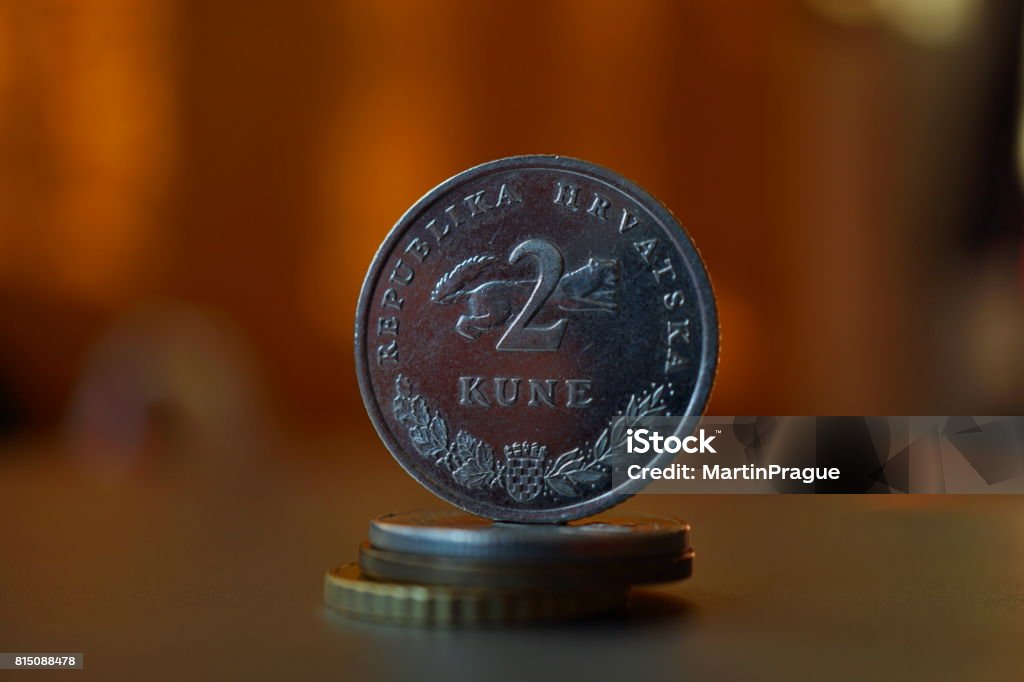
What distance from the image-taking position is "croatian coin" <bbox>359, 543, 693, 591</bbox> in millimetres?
1757

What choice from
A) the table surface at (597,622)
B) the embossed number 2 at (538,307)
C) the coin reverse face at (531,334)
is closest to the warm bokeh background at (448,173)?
the table surface at (597,622)

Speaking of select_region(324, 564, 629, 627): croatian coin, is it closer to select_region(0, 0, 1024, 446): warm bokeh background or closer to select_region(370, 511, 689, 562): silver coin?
select_region(370, 511, 689, 562): silver coin

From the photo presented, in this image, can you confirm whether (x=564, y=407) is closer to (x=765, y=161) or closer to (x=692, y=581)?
(x=692, y=581)

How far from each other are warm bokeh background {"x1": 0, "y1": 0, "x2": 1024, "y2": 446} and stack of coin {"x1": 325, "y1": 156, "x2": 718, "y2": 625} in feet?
15.7

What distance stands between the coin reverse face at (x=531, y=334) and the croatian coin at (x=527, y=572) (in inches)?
5.9

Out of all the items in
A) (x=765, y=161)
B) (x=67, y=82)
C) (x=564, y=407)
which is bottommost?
(x=564, y=407)

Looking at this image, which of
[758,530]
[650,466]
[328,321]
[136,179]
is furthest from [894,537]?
[136,179]

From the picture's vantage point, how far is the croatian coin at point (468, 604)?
1718mm

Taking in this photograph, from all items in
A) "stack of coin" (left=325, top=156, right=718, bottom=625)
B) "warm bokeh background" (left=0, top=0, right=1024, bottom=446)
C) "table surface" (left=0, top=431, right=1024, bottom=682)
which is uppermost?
"warm bokeh background" (left=0, top=0, right=1024, bottom=446)

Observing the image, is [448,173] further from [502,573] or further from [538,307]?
[502,573]

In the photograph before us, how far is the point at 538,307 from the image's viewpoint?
1.96 meters

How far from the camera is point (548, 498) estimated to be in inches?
77.1

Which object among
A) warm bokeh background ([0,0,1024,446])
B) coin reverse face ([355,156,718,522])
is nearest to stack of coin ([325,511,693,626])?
coin reverse face ([355,156,718,522])

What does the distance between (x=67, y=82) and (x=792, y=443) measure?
4.56 metres
